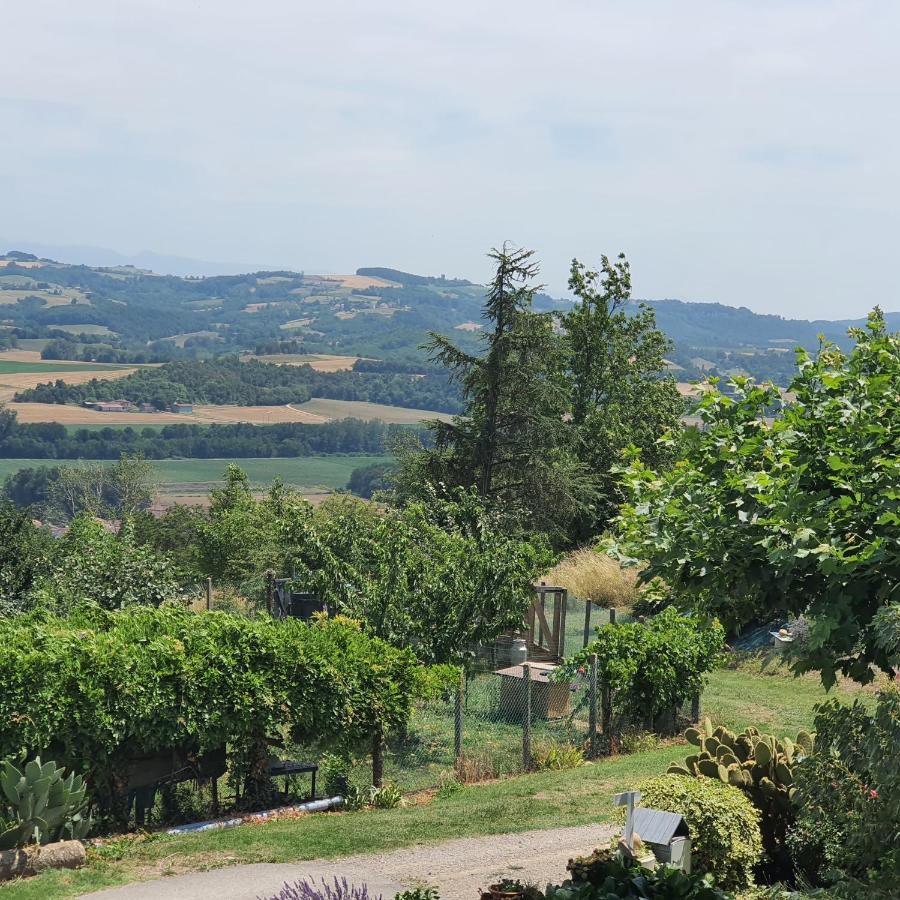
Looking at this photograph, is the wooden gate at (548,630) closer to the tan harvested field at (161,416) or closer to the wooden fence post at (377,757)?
the wooden fence post at (377,757)

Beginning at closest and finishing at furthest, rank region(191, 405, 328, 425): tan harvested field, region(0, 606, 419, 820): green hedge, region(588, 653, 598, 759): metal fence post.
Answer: region(0, 606, 419, 820): green hedge, region(588, 653, 598, 759): metal fence post, region(191, 405, 328, 425): tan harvested field

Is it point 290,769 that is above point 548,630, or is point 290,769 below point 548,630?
above

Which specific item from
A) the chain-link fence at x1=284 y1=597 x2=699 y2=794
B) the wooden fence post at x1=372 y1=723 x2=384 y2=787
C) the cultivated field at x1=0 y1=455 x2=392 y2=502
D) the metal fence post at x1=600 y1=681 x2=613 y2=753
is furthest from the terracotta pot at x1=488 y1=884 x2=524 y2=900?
the cultivated field at x1=0 y1=455 x2=392 y2=502

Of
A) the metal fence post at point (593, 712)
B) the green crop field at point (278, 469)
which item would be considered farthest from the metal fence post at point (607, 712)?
the green crop field at point (278, 469)

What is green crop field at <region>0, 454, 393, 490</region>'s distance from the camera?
448ft

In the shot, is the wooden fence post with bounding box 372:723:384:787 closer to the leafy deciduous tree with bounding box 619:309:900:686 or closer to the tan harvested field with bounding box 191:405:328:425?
the leafy deciduous tree with bounding box 619:309:900:686

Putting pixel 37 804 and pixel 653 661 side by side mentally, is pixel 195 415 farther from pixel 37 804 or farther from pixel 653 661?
pixel 37 804

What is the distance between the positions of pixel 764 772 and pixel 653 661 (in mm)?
5649

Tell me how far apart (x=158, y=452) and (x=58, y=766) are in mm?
148201

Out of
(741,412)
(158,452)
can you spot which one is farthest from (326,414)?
(741,412)

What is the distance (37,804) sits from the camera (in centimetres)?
1148

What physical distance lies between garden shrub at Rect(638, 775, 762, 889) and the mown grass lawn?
2639 mm

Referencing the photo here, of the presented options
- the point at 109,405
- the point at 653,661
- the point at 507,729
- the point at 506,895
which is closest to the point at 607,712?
the point at 653,661

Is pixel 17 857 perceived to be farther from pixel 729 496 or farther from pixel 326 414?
pixel 326 414
